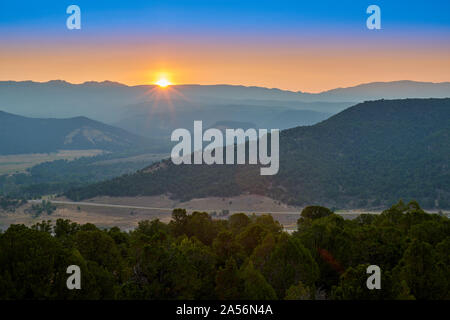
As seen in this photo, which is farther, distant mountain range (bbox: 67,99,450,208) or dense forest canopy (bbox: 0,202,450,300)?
distant mountain range (bbox: 67,99,450,208)

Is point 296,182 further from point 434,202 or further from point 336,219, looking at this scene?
point 336,219

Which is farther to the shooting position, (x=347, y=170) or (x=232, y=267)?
(x=347, y=170)

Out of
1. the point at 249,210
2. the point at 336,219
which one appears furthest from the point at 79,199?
the point at 336,219

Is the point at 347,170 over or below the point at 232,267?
over

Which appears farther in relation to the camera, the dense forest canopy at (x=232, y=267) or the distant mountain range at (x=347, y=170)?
the distant mountain range at (x=347, y=170)

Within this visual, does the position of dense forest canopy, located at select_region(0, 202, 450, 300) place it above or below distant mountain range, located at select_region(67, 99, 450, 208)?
below
